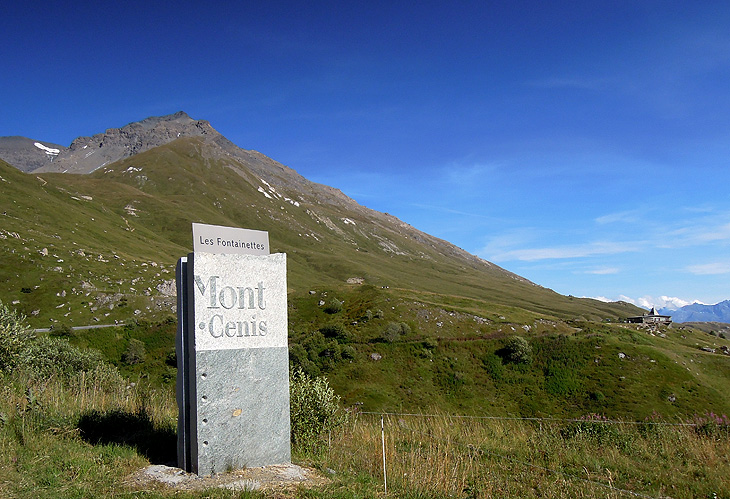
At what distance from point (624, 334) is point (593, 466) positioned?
80958 mm

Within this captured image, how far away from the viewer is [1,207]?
115625 mm

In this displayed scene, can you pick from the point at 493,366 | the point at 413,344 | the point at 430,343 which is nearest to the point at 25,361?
the point at 413,344

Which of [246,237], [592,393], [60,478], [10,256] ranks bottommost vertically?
[592,393]

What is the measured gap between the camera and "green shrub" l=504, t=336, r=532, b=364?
6812 centimetres

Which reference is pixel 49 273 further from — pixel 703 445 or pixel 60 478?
pixel 703 445

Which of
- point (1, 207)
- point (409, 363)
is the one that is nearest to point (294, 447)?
point (409, 363)

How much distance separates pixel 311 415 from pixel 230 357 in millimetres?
2843

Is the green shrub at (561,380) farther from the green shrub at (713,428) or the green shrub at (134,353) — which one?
the green shrub at (713,428)

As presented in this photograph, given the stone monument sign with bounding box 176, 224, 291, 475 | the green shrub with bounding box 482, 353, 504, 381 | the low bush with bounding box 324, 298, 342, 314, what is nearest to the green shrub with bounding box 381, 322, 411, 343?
the low bush with bounding box 324, 298, 342, 314

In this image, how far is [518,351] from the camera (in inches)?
2697

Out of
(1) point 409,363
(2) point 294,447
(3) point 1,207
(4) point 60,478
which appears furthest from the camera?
(3) point 1,207

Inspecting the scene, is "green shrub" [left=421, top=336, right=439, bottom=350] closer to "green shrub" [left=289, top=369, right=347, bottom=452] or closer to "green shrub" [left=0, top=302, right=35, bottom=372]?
"green shrub" [left=0, top=302, right=35, bottom=372]

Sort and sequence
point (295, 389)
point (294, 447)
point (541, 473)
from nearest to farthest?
1. point (541, 473)
2. point (294, 447)
3. point (295, 389)

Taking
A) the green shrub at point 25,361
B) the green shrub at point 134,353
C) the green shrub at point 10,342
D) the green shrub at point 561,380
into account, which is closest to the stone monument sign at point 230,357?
the green shrub at point 25,361
